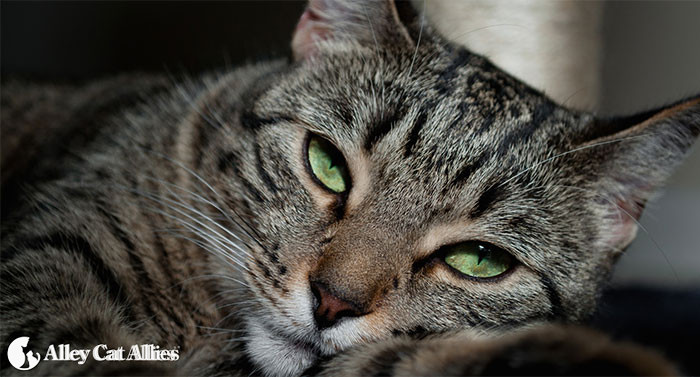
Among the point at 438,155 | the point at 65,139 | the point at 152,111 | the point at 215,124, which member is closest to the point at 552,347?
the point at 438,155

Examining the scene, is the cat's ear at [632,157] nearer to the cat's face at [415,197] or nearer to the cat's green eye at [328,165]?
the cat's face at [415,197]

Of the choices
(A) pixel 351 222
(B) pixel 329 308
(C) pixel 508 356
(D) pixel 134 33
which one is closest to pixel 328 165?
(A) pixel 351 222

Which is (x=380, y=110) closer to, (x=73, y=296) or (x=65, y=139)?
(x=73, y=296)

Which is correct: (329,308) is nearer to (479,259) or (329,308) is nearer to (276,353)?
(276,353)

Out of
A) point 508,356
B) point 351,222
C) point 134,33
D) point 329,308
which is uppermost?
point 134,33

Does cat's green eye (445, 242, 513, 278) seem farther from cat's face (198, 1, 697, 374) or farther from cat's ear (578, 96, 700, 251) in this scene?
cat's ear (578, 96, 700, 251)

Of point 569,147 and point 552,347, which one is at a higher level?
point 569,147
